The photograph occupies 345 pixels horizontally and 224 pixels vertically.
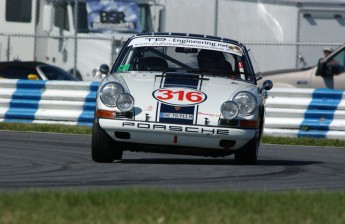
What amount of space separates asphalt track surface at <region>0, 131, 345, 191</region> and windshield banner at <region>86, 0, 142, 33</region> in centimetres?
1239

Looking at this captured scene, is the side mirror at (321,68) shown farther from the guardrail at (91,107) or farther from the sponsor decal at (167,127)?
the sponsor decal at (167,127)

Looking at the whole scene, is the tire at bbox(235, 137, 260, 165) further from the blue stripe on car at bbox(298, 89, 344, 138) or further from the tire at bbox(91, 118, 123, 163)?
the blue stripe on car at bbox(298, 89, 344, 138)

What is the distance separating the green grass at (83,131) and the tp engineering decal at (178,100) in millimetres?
5569

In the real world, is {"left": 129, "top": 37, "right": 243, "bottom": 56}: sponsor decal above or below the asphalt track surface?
above

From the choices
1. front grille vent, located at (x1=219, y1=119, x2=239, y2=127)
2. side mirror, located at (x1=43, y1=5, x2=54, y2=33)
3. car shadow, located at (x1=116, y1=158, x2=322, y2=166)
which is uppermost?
side mirror, located at (x1=43, y1=5, x2=54, y2=33)

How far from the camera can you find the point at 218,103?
11039mm

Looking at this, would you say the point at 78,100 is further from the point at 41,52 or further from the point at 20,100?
the point at 41,52

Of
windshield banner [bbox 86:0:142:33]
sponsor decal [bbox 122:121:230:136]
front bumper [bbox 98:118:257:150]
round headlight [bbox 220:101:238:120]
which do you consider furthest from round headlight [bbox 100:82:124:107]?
windshield banner [bbox 86:0:142:33]

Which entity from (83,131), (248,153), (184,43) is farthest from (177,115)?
(83,131)

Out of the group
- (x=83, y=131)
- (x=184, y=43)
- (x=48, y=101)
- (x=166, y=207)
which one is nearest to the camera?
(x=166, y=207)

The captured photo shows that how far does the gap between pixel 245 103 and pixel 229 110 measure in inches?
10.0

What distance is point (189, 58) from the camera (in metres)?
12.3

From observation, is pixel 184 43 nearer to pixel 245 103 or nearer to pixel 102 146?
pixel 245 103

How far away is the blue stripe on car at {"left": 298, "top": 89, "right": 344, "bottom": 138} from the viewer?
687 inches
